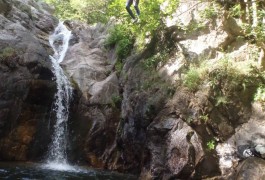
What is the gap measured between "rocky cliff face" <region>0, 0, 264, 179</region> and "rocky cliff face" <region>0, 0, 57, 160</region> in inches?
1.6

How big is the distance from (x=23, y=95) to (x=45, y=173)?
4046mm

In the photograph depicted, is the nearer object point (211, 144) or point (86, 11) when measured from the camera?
point (211, 144)

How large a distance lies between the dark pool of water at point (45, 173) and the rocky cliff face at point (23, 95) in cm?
110

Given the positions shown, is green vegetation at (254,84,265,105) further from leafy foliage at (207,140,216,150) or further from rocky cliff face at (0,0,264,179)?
leafy foliage at (207,140,216,150)

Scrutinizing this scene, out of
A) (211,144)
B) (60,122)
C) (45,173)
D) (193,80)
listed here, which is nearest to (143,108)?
(193,80)

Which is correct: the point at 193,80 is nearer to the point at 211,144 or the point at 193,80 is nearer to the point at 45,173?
the point at 211,144

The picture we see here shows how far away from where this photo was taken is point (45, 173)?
10.6 meters

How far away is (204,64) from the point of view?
10.7 m

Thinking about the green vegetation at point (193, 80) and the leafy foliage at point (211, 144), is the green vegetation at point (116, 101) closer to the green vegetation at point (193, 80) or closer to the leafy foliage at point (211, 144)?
the green vegetation at point (193, 80)

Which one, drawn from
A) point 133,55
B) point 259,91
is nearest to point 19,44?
point 133,55

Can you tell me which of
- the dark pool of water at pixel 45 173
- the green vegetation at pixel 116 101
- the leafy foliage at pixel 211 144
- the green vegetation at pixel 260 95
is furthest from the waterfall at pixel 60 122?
the green vegetation at pixel 260 95

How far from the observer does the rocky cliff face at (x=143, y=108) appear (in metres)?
9.48

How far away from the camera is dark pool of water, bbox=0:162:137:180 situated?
9.90m

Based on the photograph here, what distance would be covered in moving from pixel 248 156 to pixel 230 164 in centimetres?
67
